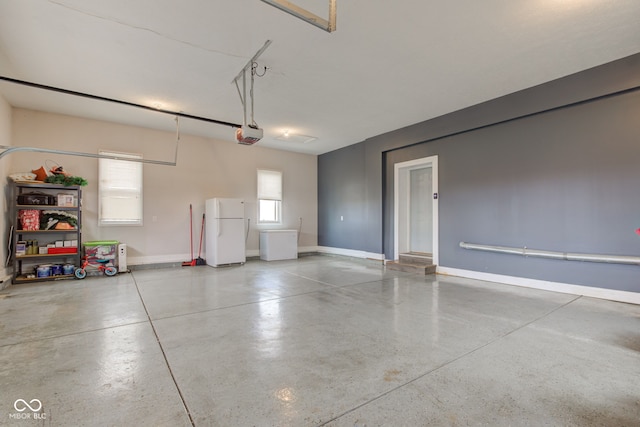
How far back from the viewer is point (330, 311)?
3.50 meters

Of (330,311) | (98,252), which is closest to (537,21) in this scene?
(330,311)

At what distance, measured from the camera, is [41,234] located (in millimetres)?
5535

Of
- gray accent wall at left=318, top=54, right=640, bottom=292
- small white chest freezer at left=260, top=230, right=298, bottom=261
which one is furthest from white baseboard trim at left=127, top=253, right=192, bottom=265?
gray accent wall at left=318, top=54, right=640, bottom=292

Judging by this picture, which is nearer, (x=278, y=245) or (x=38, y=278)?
(x=38, y=278)

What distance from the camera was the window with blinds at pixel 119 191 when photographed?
6.13 m

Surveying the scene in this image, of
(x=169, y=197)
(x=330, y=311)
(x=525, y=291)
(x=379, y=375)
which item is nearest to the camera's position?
(x=379, y=375)

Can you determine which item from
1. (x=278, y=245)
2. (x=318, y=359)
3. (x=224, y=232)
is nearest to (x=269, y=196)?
(x=278, y=245)

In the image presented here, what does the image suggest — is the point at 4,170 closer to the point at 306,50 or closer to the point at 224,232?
the point at 224,232

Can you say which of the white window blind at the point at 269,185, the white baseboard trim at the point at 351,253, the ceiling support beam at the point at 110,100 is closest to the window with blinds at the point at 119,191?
the ceiling support beam at the point at 110,100

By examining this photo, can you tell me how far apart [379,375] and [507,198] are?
14.1 ft

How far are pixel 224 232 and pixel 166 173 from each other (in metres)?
2.00

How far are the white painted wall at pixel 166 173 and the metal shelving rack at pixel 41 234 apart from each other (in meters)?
0.40

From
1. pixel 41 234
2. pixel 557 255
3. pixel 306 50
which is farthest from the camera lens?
pixel 41 234

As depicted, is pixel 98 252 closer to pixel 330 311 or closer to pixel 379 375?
pixel 330 311
